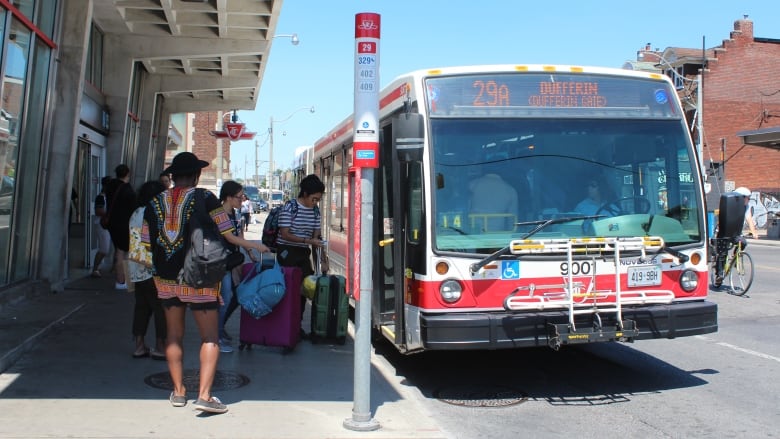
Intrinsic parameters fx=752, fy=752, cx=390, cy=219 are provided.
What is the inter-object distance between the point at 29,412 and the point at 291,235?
11.4 ft

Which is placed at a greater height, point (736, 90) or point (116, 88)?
point (736, 90)

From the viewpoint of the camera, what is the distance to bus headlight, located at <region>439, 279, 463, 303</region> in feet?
20.1

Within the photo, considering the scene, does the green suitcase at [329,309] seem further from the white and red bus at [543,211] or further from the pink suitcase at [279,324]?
the white and red bus at [543,211]

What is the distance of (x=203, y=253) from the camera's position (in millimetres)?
5383

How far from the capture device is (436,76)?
21.3 ft

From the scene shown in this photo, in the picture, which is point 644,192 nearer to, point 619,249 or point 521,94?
point 619,249

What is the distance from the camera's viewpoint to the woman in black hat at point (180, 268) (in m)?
5.50

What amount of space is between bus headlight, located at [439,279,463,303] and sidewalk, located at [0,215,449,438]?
92 cm

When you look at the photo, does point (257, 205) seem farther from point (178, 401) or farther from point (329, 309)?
point (178, 401)

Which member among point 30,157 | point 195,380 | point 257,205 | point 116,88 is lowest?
point 195,380

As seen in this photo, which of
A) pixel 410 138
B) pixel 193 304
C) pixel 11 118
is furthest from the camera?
pixel 11 118

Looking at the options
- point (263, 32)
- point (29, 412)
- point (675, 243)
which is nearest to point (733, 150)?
point (263, 32)

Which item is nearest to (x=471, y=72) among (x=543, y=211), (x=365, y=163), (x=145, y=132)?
(x=543, y=211)

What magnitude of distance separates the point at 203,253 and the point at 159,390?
1580mm
